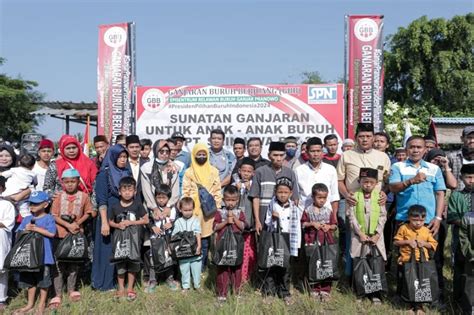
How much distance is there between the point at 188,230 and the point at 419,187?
2429mm

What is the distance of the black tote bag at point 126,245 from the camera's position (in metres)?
4.36

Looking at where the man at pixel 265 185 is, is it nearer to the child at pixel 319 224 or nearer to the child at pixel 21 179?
the child at pixel 319 224

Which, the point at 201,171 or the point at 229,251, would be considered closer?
the point at 229,251

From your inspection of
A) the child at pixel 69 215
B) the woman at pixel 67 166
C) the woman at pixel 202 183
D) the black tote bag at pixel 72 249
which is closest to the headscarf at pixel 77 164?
the woman at pixel 67 166

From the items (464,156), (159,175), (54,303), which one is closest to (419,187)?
(464,156)

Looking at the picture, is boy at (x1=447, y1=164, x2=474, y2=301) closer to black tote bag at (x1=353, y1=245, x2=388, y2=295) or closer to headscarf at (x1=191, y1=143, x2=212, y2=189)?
black tote bag at (x1=353, y1=245, x2=388, y2=295)

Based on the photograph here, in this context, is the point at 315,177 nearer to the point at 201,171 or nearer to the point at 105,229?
the point at 201,171

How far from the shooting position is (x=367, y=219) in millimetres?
4297

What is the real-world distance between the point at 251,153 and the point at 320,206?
158 cm

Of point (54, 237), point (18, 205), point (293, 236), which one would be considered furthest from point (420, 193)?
point (18, 205)

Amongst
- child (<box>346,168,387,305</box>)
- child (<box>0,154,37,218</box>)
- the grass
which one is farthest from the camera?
child (<box>0,154,37,218</box>)

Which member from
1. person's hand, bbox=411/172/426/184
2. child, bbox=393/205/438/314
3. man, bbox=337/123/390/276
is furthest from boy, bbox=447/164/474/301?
man, bbox=337/123/390/276

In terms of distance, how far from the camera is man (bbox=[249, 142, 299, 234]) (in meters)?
4.56

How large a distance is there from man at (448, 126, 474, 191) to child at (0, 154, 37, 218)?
4.72 metres
